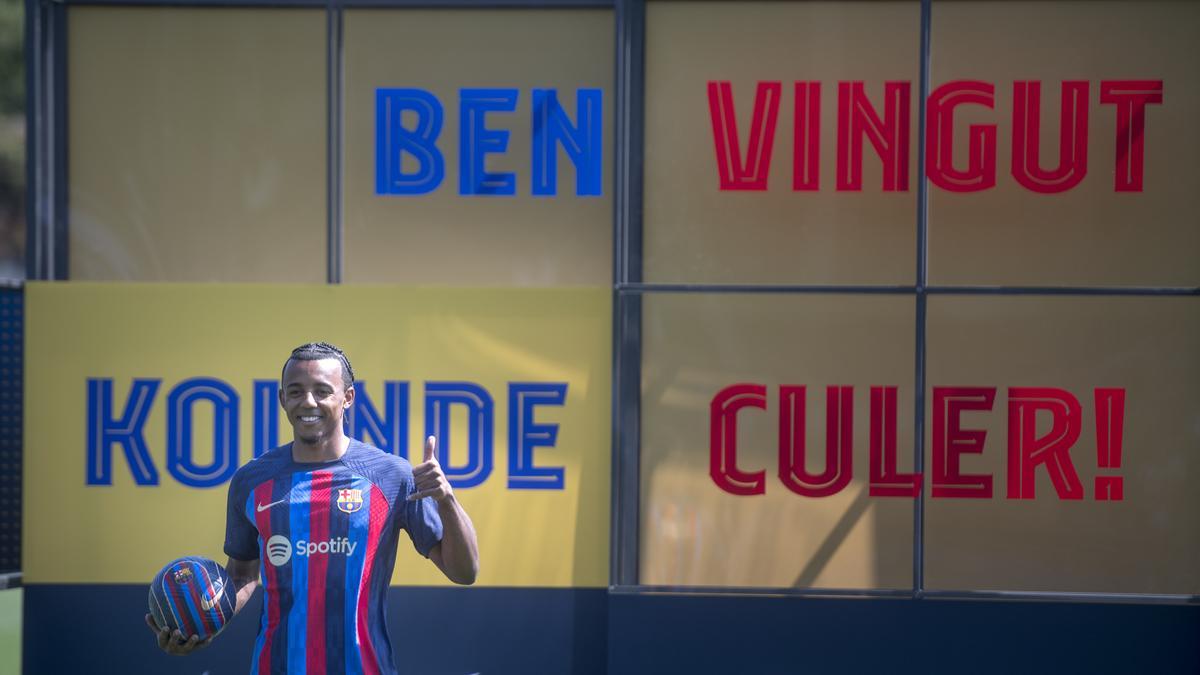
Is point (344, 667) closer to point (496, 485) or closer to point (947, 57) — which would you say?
point (496, 485)

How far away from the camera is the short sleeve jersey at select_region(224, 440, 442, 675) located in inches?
165

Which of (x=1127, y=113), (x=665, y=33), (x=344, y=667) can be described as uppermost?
(x=665, y=33)

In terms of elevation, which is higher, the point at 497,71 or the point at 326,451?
the point at 497,71

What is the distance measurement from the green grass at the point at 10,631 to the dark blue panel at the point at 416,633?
5cm

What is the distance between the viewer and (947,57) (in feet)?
21.1

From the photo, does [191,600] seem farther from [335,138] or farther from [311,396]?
[335,138]

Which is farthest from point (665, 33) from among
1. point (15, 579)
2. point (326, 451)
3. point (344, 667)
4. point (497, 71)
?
point (15, 579)

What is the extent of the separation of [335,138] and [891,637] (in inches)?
168

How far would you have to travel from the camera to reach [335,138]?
6625 millimetres

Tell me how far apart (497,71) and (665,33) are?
39.1 inches

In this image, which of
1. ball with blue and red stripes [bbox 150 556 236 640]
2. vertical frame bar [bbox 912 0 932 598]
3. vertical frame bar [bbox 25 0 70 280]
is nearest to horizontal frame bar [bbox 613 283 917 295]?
vertical frame bar [bbox 912 0 932 598]

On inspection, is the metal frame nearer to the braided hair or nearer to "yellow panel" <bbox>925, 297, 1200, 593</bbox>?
"yellow panel" <bbox>925, 297, 1200, 593</bbox>

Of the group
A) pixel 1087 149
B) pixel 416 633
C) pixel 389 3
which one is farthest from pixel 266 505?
pixel 1087 149

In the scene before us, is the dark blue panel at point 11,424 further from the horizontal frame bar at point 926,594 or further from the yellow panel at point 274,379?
the horizontal frame bar at point 926,594
